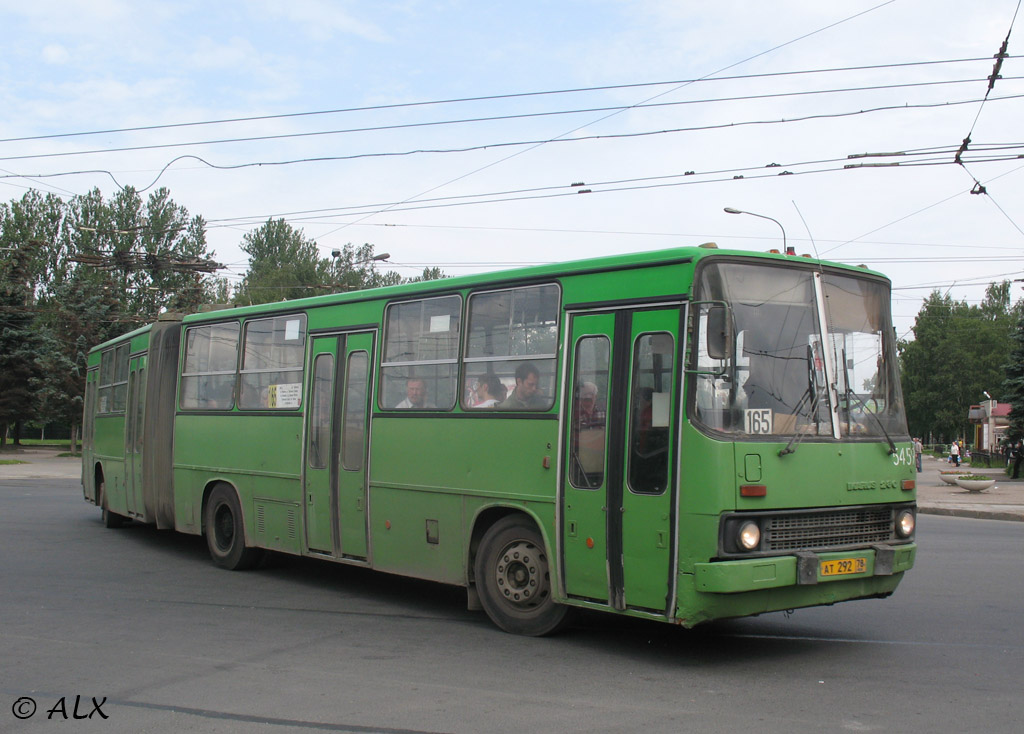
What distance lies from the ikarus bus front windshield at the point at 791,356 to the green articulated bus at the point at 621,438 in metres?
0.02

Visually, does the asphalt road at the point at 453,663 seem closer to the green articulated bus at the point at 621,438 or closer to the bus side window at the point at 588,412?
the green articulated bus at the point at 621,438

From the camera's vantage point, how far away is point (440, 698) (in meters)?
6.31

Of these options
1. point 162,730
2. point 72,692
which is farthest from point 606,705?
point 72,692

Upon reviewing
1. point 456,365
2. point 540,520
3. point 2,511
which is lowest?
point 2,511

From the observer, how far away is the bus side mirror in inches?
273

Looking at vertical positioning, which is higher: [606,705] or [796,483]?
[796,483]

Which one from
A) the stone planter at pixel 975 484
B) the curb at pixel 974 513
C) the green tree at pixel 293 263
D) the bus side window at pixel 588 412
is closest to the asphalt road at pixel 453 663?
the bus side window at pixel 588 412

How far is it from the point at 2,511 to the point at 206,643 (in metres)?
13.6

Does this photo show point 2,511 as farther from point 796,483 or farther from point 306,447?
point 796,483

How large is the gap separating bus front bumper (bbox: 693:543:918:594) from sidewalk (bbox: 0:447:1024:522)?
16.3 metres

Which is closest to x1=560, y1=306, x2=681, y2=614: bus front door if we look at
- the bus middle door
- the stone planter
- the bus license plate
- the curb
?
the bus license plate

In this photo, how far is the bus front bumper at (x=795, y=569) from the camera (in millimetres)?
6637

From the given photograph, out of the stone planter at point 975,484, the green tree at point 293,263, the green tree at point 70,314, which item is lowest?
the stone planter at point 975,484

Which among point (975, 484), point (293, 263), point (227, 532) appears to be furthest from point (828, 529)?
point (293, 263)
